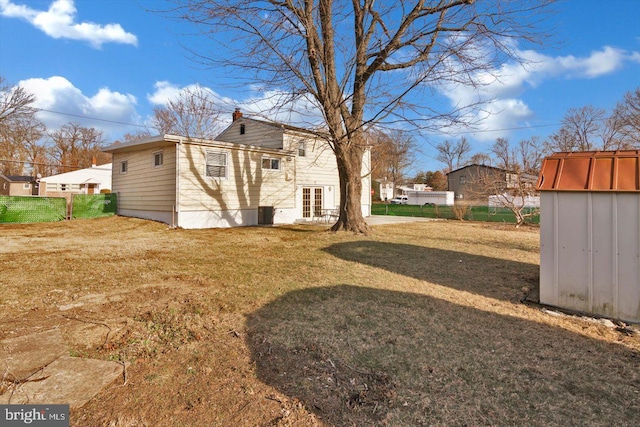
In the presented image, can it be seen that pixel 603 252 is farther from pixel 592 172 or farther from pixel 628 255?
pixel 592 172

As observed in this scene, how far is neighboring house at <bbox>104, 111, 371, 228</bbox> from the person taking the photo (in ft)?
38.6

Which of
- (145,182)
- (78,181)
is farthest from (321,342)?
(78,181)

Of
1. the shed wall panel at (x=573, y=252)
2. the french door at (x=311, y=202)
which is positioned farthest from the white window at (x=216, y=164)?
the shed wall panel at (x=573, y=252)

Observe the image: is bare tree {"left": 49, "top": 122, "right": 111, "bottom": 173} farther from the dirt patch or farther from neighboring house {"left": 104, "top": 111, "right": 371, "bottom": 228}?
the dirt patch

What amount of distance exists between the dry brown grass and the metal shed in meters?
0.53

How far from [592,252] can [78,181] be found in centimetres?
3996

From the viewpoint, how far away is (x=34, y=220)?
12.7 meters

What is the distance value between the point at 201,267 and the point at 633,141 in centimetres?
3164

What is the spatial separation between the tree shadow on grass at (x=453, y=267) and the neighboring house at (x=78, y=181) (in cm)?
3414

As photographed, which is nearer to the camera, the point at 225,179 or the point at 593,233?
the point at 593,233

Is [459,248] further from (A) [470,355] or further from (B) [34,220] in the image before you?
(B) [34,220]

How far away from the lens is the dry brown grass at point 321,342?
2.03 meters

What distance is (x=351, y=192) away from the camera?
1045cm

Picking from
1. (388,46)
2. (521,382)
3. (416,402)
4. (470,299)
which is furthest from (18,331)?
(388,46)
